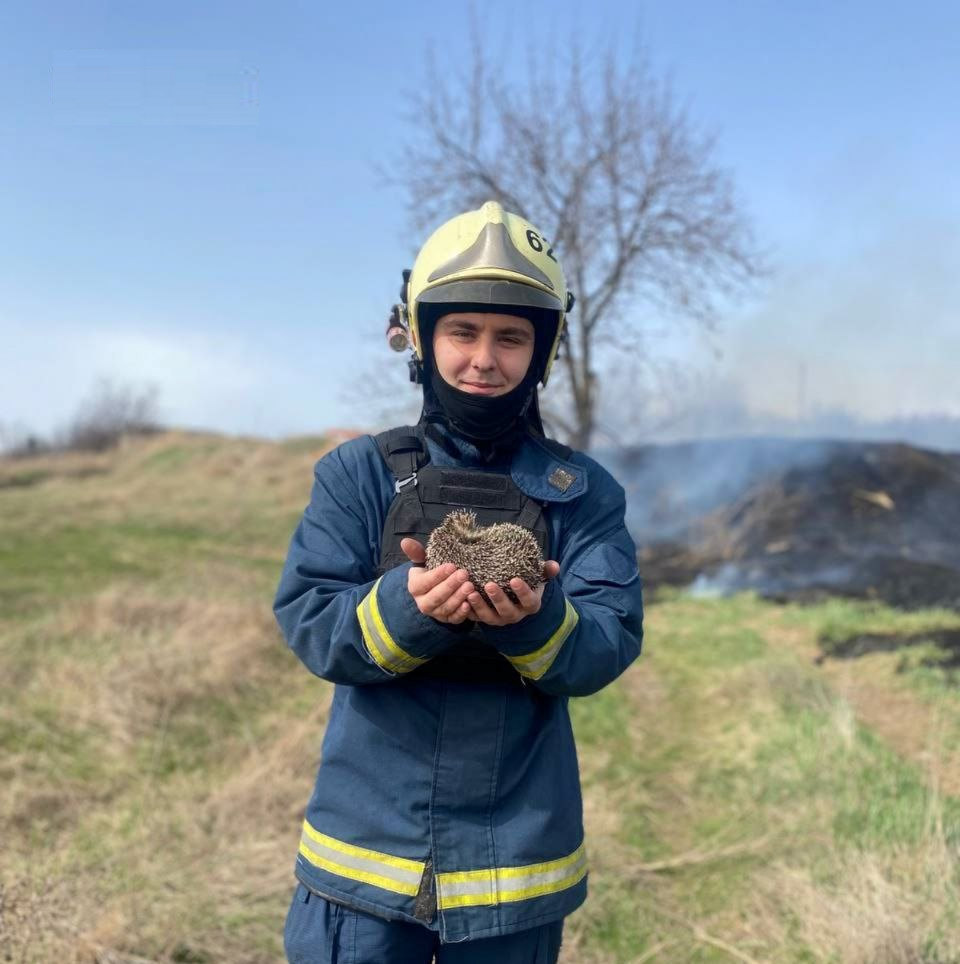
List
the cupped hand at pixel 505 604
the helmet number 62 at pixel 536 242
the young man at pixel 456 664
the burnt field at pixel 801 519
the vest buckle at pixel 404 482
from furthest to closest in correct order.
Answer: the burnt field at pixel 801 519 → the helmet number 62 at pixel 536 242 → the vest buckle at pixel 404 482 → the young man at pixel 456 664 → the cupped hand at pixel 505 604

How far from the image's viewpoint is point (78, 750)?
17.8 feet

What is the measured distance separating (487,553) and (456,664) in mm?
372

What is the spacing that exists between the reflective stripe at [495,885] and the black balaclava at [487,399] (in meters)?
0.94

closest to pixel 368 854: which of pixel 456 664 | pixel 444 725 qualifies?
pixel 444 725

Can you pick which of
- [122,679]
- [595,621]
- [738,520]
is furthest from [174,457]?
[595,621]

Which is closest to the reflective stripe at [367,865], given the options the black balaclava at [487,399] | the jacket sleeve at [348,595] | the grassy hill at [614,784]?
the jacket sleeve at [348,595]

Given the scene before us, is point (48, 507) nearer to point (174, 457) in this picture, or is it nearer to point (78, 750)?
point (174, 457)

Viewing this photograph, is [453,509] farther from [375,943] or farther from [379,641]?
[375,943]

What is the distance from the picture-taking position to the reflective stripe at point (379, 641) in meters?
1.75

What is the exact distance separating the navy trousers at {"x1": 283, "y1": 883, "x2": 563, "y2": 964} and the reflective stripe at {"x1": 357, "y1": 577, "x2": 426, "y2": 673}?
1.88 ft

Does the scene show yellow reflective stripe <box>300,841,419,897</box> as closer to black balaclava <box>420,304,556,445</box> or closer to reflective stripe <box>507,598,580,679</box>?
reflective stripe <box>507,598,580,679</box>

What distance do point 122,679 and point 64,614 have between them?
8.01 ft

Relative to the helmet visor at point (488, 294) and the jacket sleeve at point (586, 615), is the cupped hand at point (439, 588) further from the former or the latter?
the helmet visor at point (488, 294)

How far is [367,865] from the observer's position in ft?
6.24
